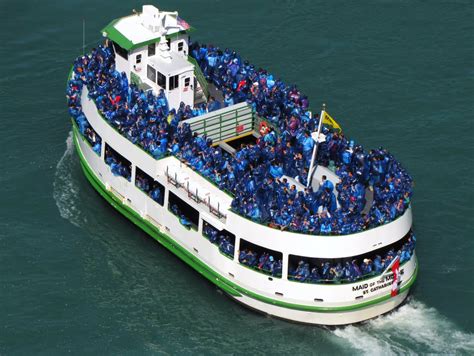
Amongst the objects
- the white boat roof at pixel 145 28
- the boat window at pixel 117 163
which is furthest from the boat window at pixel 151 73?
the boat window at pixel 117 163

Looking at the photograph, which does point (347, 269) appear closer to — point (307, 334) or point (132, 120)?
point (307, 334)

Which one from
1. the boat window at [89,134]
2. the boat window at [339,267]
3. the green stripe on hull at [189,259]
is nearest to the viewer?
the boat window at [339,267]

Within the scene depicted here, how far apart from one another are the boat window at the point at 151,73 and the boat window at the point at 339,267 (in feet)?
40.7

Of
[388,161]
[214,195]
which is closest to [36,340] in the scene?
[214,195]

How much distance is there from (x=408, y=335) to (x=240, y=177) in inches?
373

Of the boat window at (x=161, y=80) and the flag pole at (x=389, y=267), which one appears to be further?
the boat window at (x=161, y=80)

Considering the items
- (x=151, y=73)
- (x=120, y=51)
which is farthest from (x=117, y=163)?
(x=120, y=51)

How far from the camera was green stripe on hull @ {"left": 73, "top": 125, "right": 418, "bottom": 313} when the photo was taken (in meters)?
52.1

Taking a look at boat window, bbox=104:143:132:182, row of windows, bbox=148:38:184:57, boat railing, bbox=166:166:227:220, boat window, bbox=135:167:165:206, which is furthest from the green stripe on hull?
row of windows, bbox=148:38:184:57

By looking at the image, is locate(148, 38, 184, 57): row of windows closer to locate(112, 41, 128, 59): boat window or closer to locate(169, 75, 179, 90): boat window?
locate(112, 41, 128, 59): boat window

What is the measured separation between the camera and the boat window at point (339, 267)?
51.3 m

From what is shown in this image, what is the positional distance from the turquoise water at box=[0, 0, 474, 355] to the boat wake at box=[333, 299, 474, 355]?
0.07 meters

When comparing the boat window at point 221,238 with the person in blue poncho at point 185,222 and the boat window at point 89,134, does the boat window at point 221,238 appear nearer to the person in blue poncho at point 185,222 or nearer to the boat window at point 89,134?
the person in blue poncho at point 185,222

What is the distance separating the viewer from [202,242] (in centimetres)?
5428
